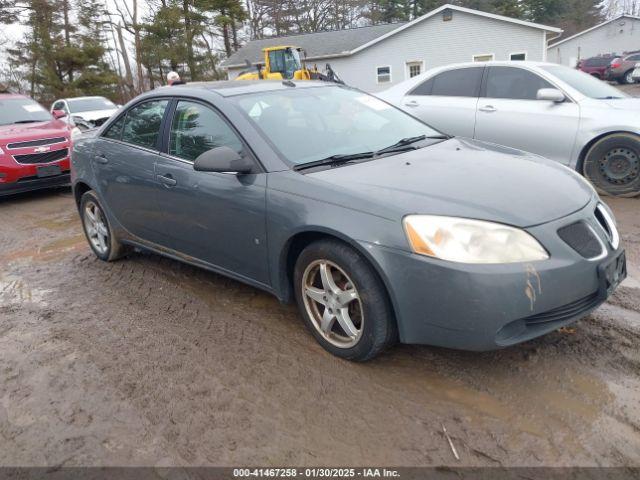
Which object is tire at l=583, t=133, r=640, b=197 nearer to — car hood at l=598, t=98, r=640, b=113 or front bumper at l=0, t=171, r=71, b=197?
car hood at l=598, t=98, r=640, b=113

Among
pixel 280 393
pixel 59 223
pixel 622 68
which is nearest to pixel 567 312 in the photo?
pixel 280 393

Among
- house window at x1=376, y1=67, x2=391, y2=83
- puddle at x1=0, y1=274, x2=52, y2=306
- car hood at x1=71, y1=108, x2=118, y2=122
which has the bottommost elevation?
puddle at x1=0, y1=274, x2=52, y2=306

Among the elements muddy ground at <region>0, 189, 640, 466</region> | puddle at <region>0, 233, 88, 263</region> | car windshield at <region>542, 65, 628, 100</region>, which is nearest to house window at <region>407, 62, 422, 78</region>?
car windshield at <region>542, 65, 628, 100</region>

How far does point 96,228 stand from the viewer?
17.0ft

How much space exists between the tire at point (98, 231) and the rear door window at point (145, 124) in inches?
33.2

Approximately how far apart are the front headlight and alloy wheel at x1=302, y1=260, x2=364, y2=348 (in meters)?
0.52

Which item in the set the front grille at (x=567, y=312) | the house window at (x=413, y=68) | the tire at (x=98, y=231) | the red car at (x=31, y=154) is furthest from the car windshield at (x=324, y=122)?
the house window at (x=413, y=68)

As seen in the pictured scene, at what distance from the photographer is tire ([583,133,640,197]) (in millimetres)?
5867

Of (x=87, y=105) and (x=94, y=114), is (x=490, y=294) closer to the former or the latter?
(x=94, y=114)

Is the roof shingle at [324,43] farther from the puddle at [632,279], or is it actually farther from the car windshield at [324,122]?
the puddle at [632,279]

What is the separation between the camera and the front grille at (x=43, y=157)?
8.25m

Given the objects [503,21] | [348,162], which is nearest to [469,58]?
[503,21]

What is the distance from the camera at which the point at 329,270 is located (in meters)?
3.00

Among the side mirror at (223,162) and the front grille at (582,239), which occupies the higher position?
the side mirror at (223,162)
